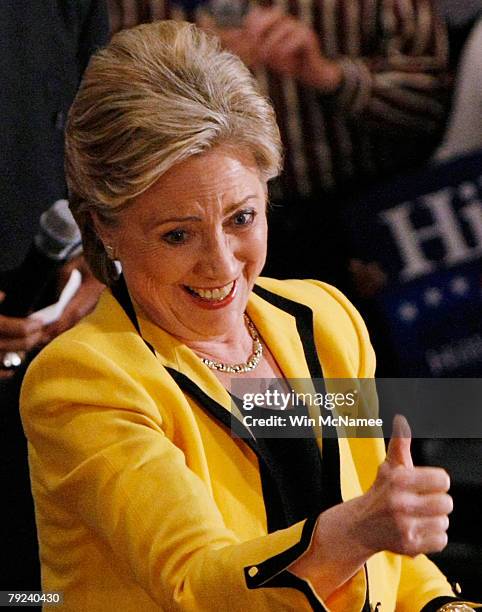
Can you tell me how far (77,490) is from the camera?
1.20 metres

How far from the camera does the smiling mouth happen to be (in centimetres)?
127

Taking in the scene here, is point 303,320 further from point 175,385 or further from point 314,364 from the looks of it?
point 175,385

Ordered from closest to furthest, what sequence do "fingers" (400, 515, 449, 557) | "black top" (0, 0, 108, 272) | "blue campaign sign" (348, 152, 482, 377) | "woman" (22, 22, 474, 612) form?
"fingers" (400, 515, 449, 557) → "woman" (22, 22, 474, 612) → "black top" (0, 0, 108, 272) → "blue campaign sign" (348, 152, 482, 377)

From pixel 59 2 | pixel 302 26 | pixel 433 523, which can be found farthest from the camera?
pixel 302 26

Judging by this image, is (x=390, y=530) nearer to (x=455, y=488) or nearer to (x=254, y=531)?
(x=254, y=531)

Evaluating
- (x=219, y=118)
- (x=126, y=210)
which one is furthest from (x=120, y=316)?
(x=219, y=118)

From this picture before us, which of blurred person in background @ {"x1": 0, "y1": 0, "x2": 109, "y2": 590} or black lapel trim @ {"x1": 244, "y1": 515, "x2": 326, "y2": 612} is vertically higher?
blurred person in background @ {"x1": 0, "y1": 0, "x2": 109, "y2": 590}

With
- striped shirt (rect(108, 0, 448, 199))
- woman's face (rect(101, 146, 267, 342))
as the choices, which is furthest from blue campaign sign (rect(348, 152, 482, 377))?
woman's face (rect(101, 146, 267, 342))

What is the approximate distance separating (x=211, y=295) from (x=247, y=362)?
11cm

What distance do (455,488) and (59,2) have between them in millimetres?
1065

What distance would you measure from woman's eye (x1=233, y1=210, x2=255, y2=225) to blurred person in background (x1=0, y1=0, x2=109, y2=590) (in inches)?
20.9

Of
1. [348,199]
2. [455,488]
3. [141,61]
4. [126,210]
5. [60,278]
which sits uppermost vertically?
[141,61]

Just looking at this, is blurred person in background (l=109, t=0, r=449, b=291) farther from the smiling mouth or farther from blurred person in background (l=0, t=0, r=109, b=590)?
the smiling mouth

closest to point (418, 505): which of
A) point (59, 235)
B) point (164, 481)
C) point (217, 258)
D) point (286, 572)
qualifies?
point (286, 572)
